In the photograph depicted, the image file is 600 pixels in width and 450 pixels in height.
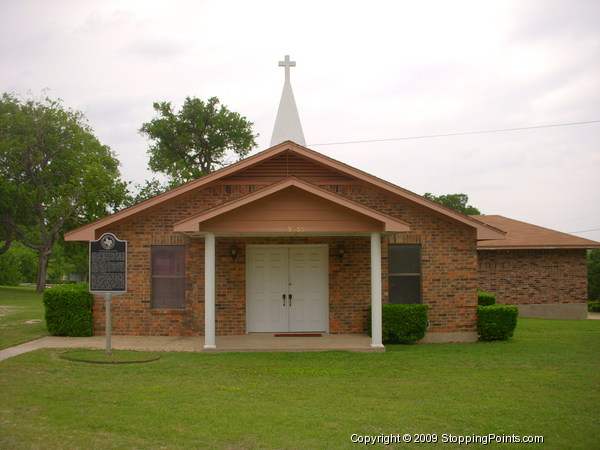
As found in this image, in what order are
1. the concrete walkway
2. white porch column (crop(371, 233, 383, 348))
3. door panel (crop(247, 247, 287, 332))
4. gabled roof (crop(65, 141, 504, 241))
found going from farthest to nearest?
door panel (crop(247, 247, 287, 332)) → gabled roof (crop(65, 141, 504, 241)) → white porch column (crop(371, 233, 383, 348)) → the concrete walkway

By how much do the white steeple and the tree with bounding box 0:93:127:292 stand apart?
24041 mm

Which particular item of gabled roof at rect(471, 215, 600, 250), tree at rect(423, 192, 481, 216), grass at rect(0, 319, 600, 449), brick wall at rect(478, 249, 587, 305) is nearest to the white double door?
grass at rect(0, 319, 600, 449)

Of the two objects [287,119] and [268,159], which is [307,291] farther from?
[287,119]

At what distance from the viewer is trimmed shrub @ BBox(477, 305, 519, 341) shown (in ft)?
47.4

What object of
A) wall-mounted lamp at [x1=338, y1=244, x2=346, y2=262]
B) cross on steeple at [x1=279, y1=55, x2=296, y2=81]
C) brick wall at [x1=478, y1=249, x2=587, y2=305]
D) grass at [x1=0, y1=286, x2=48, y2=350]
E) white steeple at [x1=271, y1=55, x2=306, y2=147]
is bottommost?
grass at [x1=0, y1=286, x2=48, y2=350]

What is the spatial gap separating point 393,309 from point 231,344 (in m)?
3.84

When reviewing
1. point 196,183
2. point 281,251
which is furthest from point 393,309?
point 196,183

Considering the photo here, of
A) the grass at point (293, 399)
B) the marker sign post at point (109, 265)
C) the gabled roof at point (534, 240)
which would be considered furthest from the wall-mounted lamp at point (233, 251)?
the gabled roof at point (534, 240)

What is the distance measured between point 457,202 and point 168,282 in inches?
1742

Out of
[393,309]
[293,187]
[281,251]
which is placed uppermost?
[293,187]

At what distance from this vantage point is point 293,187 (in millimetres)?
12719

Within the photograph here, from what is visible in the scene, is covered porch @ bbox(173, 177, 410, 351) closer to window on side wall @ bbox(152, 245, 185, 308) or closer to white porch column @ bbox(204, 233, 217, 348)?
white porch column @ bbox(204, 233, 217, 348)

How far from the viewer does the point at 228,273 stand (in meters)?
14.6

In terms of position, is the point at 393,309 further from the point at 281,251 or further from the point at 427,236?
the point at 281,251
